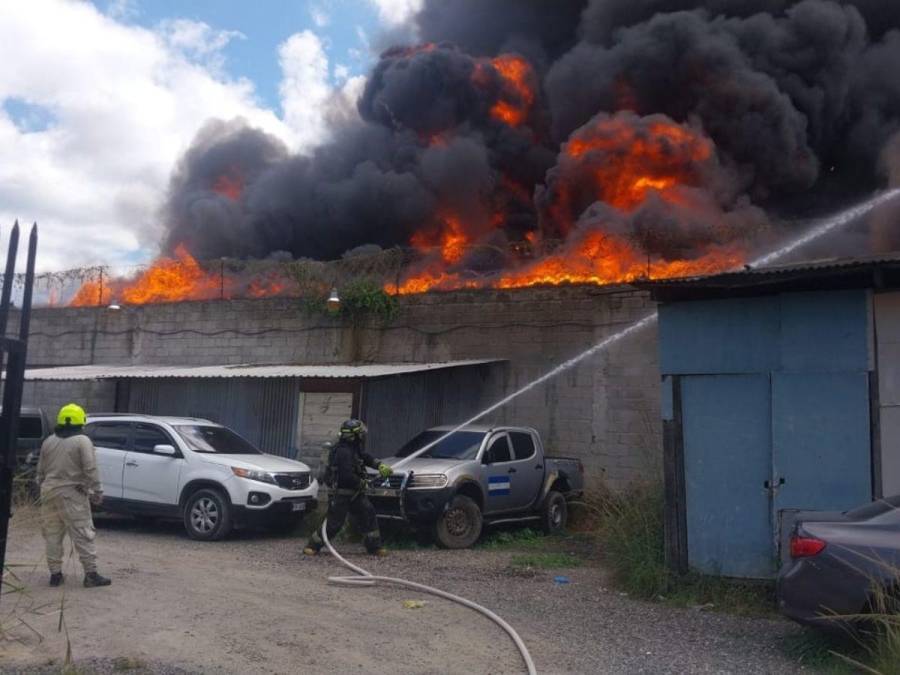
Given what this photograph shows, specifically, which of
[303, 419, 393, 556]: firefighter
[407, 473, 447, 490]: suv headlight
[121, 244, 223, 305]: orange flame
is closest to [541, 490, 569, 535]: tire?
[407, 473, 447, 490]: suv headlight

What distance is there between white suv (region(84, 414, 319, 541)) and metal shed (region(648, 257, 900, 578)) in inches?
207

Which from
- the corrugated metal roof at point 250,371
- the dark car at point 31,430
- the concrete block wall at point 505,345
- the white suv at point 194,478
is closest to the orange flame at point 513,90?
the concrete block wall at point 505,345

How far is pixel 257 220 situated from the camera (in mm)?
27797

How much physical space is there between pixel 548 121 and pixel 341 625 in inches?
939

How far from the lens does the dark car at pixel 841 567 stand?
5305 millimetres

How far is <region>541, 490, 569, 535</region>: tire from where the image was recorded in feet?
38.3

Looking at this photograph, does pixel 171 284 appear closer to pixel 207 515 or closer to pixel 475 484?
pixel 207 515

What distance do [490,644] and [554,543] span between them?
516 centimetres

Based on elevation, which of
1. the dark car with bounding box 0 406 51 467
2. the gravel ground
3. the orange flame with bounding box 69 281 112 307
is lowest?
the gravel ground

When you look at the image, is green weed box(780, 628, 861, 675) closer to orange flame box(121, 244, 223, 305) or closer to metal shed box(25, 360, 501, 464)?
metal shed box(25, 360, 501, 464)

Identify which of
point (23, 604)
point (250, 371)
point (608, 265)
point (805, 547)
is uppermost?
point (608, 265)

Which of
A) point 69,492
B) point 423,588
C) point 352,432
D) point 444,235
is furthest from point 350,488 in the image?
point 444,235

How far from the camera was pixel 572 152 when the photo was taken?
2253 cm

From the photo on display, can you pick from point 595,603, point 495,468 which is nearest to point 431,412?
point 495,468
